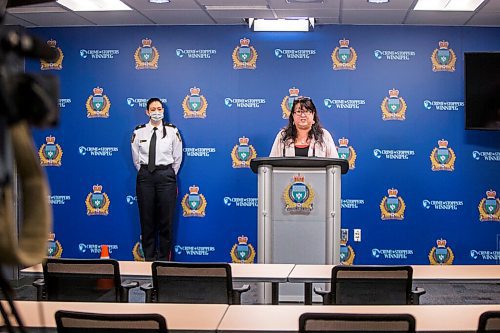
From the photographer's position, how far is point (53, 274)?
4105mm

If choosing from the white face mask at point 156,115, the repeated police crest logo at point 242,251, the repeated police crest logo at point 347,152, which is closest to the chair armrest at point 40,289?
the white face mask at point 156,115

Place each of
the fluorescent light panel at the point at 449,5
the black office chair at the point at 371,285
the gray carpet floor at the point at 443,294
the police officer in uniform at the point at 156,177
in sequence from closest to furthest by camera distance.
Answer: the black office chair at the point at 371,285, the gray carpet floor at the point at 443,294, the fluorescent light panel at the point at 449,5, the police officer in uniform at the point at 156,177

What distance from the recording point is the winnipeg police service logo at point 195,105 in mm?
8359

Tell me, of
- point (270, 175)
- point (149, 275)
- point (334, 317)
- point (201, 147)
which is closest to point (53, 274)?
point (149, 275)

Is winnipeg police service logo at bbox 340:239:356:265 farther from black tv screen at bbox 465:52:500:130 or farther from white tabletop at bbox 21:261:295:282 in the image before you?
white tabletop at bbox 21:261:295:282

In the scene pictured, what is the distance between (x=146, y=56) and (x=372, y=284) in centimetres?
541

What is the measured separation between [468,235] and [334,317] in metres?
6.11

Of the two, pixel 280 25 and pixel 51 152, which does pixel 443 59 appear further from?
pixel 51 152

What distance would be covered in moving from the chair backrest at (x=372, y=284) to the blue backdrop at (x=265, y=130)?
14.2 feet

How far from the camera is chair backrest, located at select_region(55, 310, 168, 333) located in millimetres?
2510

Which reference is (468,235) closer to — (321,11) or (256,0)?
(321,11)

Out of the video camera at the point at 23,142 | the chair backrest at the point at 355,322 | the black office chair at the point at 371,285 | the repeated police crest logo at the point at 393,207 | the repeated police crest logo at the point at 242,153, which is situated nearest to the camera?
the video camera at the point at 23,142

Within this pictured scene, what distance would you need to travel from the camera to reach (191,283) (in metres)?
3.93

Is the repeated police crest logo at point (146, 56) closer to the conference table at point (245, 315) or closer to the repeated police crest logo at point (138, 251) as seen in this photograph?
the repeated police crest logo at point (138, 251)
